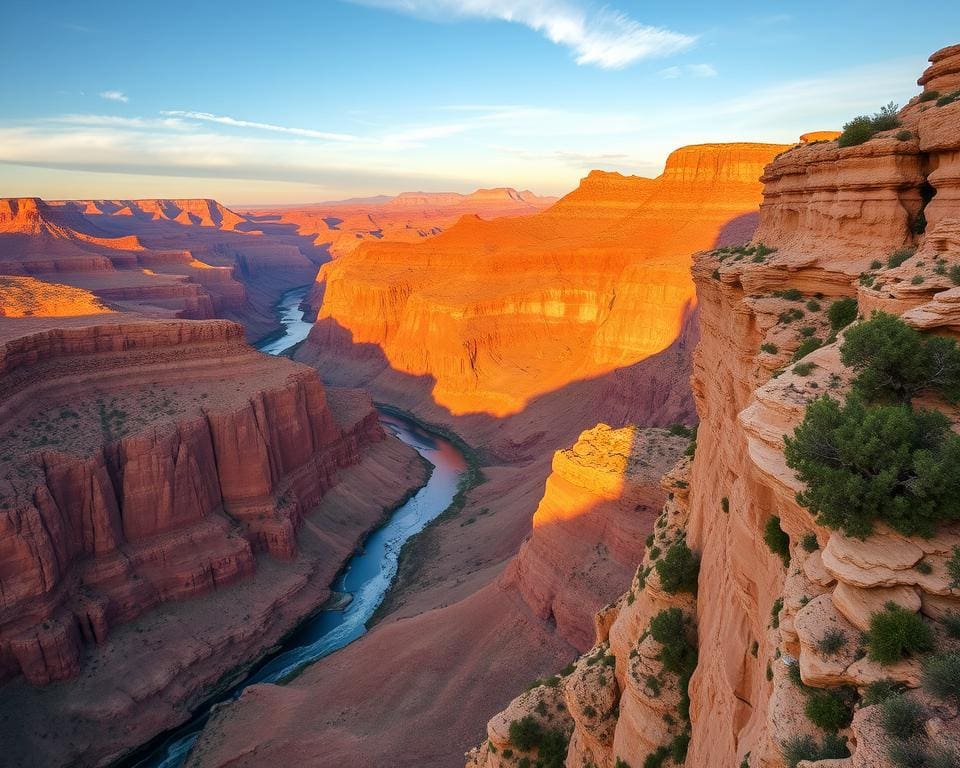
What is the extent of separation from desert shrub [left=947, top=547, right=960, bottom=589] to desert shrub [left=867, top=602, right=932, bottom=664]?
509mm

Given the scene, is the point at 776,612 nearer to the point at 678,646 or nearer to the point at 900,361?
the point at 900,361

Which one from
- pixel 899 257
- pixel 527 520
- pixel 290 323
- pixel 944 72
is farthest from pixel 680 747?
pixel 290 323

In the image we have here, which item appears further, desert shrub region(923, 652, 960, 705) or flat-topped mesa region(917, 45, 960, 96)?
flat-topped mesa region(917, 45, 960, 96)

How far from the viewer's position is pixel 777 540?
9.92m

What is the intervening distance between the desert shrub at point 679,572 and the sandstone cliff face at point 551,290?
47231 mm

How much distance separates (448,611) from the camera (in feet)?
106

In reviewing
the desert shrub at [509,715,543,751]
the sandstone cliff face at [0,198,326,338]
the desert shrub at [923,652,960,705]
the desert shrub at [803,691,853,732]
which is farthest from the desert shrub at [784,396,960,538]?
the sandstone cliff face at [0,198,326,338]

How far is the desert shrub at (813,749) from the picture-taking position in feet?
21.7

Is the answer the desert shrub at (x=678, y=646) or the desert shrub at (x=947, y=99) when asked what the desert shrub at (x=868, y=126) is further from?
the desert shrub at (x=678, y=646)

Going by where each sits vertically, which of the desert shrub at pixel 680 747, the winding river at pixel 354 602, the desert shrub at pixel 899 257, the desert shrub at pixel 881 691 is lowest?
the winding river at pixel 354 602

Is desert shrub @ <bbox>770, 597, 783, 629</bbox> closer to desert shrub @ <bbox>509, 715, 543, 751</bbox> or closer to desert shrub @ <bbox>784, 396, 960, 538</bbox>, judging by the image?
desert shrub @ <bbox>784, 396, 960, 538</bbox>

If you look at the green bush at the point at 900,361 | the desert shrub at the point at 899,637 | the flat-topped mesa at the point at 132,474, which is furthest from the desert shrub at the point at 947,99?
the flat-topped mesa at the point at 132,474

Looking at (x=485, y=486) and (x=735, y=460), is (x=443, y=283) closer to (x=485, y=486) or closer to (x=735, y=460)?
(x=485, y=486)

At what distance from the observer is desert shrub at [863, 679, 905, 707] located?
21.1 feet
